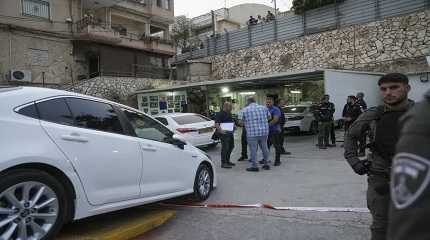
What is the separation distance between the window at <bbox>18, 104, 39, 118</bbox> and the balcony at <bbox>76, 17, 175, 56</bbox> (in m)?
23.6

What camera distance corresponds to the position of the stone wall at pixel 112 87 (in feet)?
76.2

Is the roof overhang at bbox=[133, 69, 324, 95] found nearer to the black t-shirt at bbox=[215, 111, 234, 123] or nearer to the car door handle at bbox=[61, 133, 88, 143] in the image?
the black t-shirt at bbox=[215, 111, 234, 123]

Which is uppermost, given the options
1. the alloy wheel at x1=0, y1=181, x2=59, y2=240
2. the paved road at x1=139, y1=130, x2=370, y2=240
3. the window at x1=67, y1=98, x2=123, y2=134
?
the window at x1=67, y1=98, x2=123, y2=134

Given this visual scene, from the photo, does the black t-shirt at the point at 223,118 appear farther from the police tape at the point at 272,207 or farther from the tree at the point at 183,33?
the tree at the point at 183,33

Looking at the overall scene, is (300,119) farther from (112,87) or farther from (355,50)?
(112,87)

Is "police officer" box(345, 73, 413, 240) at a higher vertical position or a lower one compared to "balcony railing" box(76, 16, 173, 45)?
lower

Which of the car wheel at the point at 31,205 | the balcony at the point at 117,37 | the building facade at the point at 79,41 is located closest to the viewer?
the car wheel at the point at 31,205

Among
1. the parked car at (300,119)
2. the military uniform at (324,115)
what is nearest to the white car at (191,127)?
the military uniform at (324,115)

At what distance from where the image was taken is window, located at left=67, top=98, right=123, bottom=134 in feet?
14.1

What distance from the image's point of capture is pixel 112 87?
24188 mm

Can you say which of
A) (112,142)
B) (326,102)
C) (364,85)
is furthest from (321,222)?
(364,85)

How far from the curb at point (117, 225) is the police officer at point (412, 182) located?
11.4ft

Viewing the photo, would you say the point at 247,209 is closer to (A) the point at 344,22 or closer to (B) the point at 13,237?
(B) the point at 13,237

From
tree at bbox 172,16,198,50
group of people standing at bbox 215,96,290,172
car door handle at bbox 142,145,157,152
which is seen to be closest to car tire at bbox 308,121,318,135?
group of people standing at bbox 215,96,290,172
